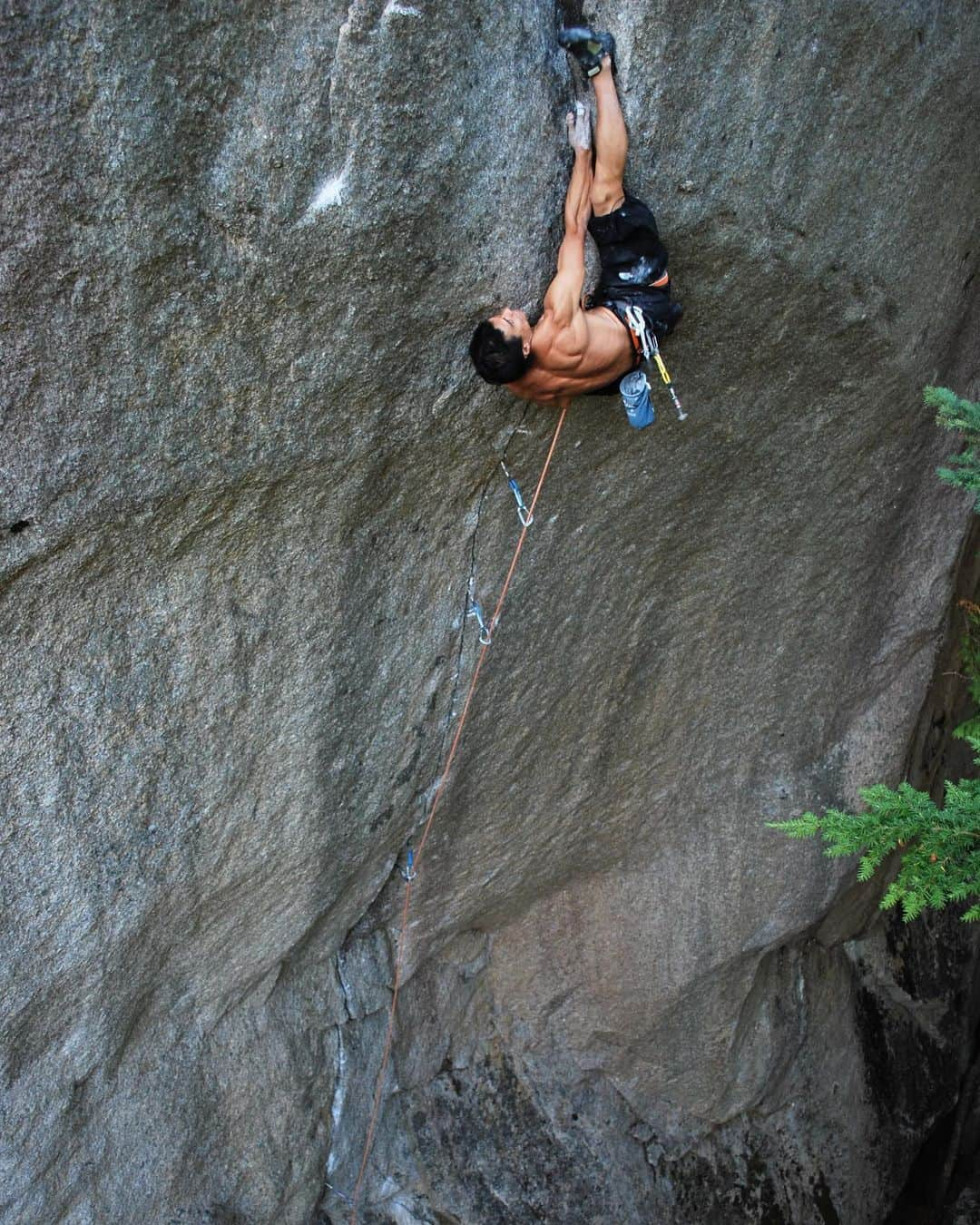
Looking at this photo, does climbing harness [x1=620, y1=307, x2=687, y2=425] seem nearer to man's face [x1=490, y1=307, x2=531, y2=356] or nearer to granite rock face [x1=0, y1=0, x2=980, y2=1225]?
granite rock face [x1=0, y1=0, x2=980, y2=1225]

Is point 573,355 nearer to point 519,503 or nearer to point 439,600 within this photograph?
point 519,503

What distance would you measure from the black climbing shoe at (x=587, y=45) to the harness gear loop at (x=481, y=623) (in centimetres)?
156

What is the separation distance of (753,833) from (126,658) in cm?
293

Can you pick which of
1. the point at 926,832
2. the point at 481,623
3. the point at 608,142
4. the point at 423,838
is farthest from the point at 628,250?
the point at 423,838

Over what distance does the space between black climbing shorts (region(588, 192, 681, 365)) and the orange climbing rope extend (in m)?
0.36

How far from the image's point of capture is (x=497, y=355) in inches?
110

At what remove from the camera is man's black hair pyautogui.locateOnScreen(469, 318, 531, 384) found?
9.11ft

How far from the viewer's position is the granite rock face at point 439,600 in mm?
2371

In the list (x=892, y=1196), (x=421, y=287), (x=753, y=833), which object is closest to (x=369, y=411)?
(x=421, y=287)

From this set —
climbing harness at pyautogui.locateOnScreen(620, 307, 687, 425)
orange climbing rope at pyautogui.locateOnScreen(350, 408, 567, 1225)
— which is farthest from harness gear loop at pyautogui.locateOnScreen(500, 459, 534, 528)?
climbing harness at pyautogui.locateOnScreen(620, 307, 687, 425)

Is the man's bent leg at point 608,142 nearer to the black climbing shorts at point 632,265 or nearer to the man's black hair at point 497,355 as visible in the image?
the black climbing shorts at point 632,265

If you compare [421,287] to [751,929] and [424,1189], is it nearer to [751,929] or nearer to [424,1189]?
[751,929]

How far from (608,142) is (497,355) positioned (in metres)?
0.57

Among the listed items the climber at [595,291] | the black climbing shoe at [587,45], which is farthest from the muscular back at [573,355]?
the black climbing shoe at [587,45]
